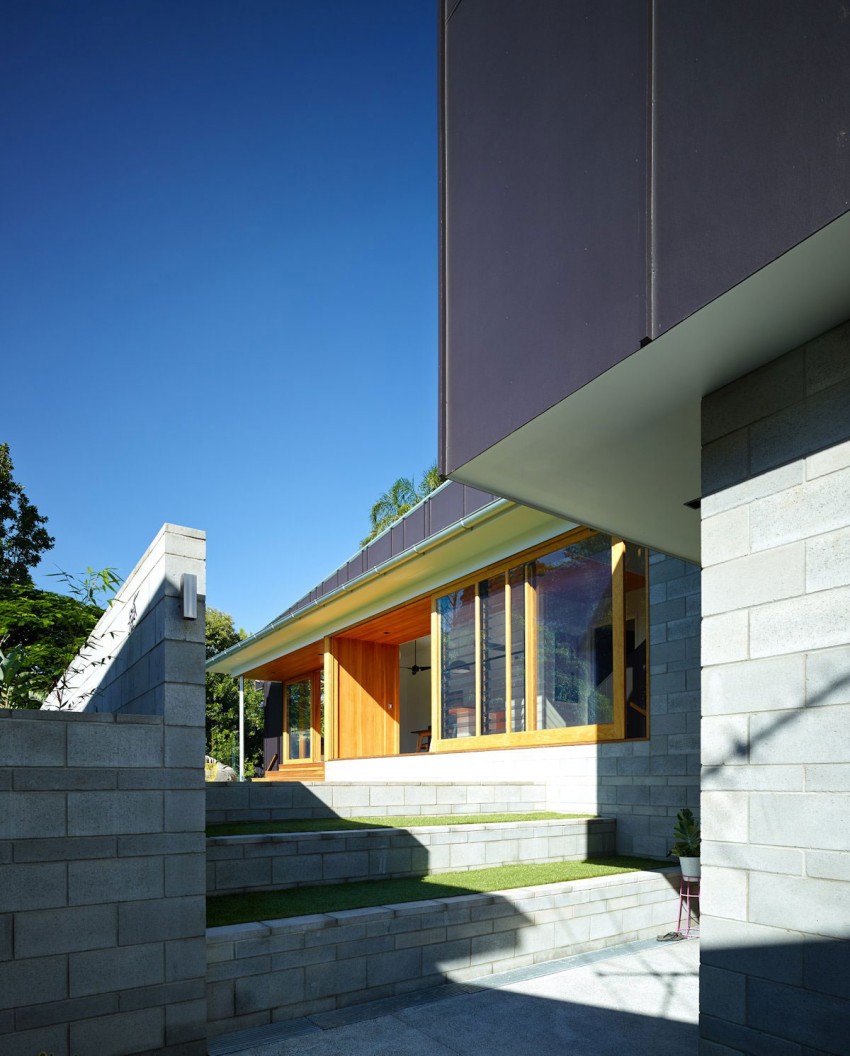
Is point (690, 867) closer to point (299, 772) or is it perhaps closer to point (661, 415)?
point (661, 415)

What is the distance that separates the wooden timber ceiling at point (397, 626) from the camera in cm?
1284

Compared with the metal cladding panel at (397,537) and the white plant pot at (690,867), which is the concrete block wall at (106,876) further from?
the metal cladding panel at (397,537)

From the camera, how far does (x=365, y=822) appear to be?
24.3ft

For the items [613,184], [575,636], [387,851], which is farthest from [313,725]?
[613,184]

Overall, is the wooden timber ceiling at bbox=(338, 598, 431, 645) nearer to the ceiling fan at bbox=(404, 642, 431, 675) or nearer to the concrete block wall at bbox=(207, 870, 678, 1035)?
the ceiling fan at bbox=(404, 642, 431, 675)

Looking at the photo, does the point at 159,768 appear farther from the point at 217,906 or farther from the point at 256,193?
the point at 256,193

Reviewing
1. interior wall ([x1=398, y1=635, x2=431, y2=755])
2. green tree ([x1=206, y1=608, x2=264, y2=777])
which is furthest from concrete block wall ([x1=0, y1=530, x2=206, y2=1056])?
green tree ([x1=206, y1=608, x2=264, y2=777])

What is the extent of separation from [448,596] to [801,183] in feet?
30.5

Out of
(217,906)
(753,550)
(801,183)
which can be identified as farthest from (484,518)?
(801,183)

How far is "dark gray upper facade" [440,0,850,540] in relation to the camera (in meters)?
2.63

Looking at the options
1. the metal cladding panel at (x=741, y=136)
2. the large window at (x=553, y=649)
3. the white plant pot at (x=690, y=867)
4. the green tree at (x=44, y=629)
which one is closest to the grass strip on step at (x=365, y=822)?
the large window at (x=553, y=649)

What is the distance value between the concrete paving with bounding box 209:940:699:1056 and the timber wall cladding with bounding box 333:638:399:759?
926cm

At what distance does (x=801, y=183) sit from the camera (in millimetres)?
2574

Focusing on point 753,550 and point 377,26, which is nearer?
point 753,550
